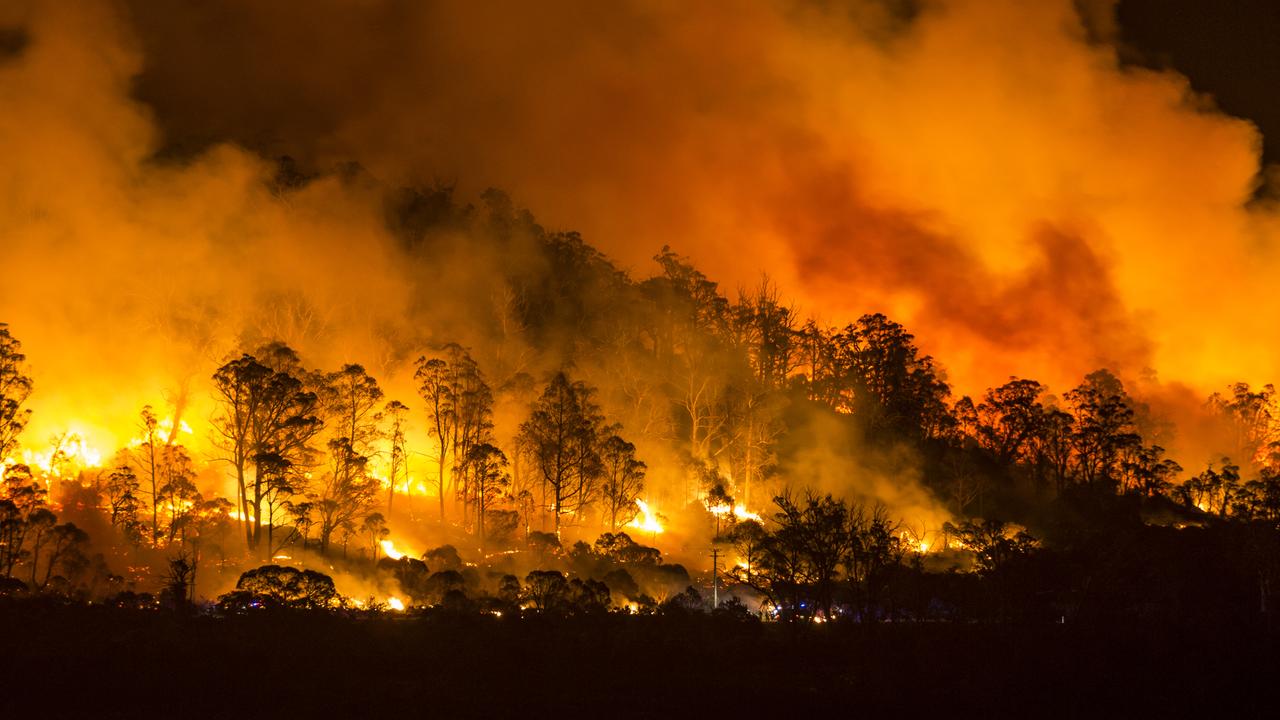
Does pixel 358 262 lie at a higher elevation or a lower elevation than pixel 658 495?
higher

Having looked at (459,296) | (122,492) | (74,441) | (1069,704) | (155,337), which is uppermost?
(459,296)

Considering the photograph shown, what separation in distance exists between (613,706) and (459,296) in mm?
50330

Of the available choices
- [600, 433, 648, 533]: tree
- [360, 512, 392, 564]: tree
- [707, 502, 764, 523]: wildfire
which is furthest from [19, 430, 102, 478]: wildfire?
[707, 502, 764, 523]: wildfire

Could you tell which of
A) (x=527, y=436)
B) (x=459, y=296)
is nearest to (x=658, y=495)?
(x=527, y=436)

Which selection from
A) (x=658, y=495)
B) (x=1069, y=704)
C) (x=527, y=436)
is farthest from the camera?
(x=658, y=495)

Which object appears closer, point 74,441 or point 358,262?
point 74,441

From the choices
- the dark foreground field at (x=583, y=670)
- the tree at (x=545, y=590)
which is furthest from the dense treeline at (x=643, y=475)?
the dark foreground field at (x=583, y=670)

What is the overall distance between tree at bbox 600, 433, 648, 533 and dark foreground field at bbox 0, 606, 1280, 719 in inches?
756

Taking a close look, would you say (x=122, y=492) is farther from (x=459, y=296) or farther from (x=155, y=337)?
(x=459, y=296)

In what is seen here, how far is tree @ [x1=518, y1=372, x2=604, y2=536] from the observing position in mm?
45062

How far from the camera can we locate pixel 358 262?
6481cm

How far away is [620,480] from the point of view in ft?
155

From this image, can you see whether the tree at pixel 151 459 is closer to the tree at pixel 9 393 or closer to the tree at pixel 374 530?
the tree at pixel 9 393

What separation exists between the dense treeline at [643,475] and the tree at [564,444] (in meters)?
0.17
